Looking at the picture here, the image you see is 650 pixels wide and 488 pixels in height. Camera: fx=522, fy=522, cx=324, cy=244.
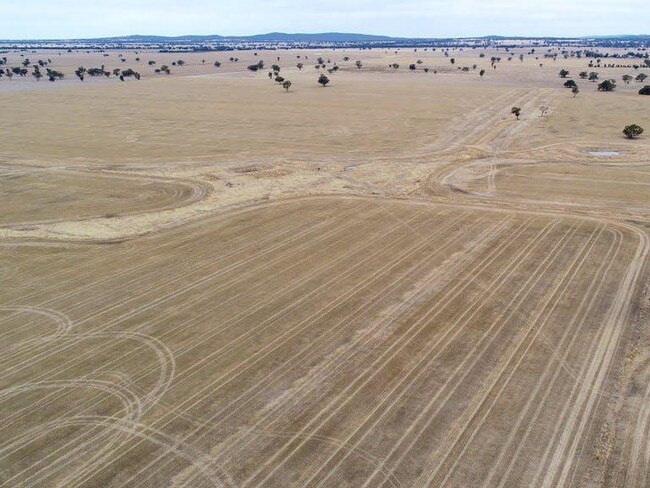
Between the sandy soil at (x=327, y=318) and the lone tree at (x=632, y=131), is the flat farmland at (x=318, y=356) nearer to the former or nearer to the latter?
the sandy soil at (x=327, y=318)

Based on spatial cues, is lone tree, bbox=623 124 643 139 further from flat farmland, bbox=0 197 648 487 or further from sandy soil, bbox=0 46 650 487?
flat farmland, bbox=0 197 648 487

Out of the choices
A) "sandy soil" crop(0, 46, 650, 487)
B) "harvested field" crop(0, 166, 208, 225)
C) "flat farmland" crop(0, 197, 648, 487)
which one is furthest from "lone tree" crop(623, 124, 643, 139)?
"harvested field" crop(0, 166, 208, 225)

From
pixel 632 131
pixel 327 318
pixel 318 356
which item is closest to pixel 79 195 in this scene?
pixel 327 318

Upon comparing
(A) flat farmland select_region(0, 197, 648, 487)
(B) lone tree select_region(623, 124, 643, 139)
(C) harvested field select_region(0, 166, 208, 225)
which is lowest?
(A) flat farmland select_region(0, 197, 648, 487)

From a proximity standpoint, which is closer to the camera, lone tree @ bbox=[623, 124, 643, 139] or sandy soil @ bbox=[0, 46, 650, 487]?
sandy soil @ bbox=[0, 46, 650, 487]

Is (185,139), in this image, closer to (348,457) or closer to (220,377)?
(220,377)

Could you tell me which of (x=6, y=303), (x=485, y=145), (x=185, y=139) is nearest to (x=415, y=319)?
(x=6, y=303)

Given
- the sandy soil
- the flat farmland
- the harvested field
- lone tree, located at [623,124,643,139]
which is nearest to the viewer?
the flat farmland
